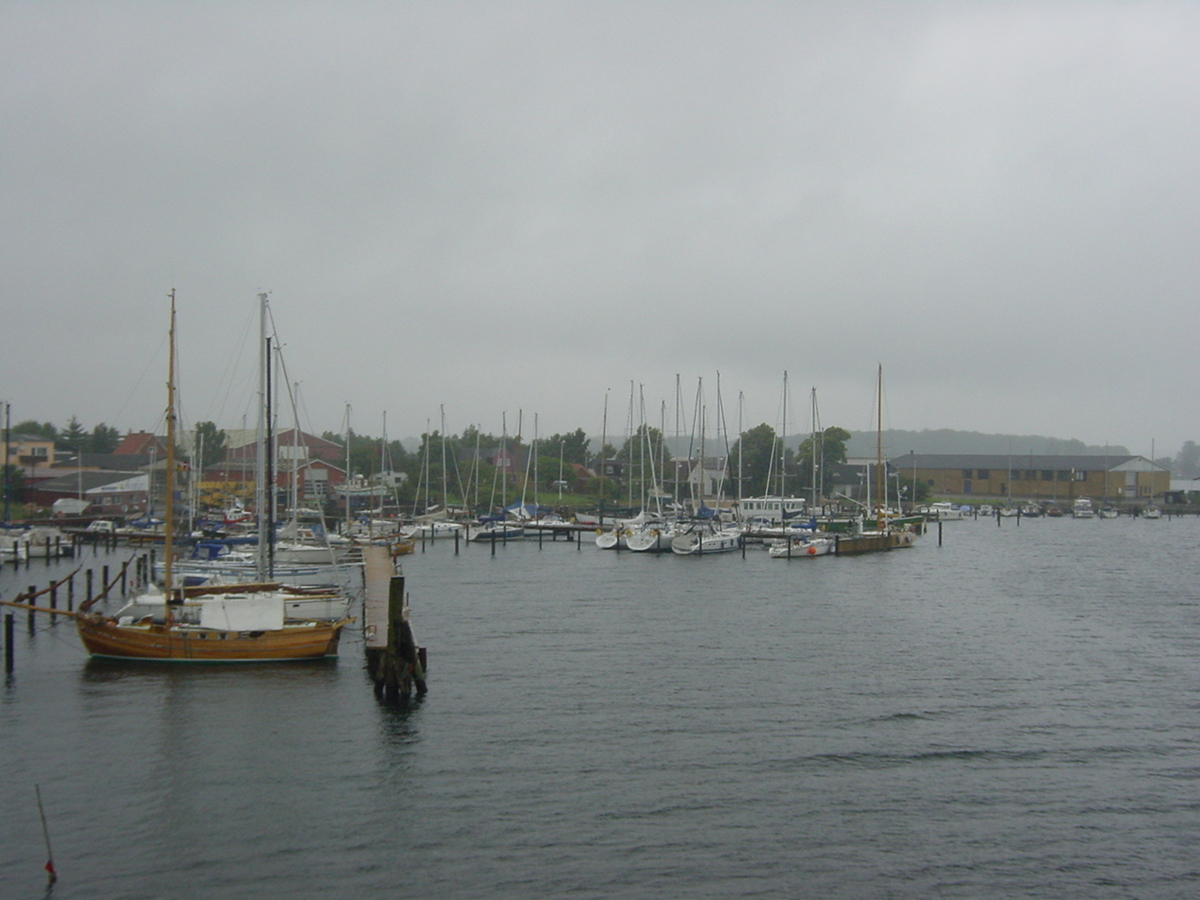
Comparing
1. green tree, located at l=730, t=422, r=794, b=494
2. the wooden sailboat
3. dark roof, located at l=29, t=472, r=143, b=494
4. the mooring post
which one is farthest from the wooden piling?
green tree, located at l=730, t=422, r=794, b=494

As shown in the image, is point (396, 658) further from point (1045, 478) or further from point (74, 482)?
point (1045, 478)

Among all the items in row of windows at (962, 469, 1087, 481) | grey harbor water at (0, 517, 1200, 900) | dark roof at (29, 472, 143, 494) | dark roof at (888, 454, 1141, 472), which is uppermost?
dark roof at (888, 454, 1141, 472)

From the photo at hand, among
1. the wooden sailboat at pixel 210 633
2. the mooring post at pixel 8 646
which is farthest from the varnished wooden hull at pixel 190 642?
the mooring post at pixel 8 646

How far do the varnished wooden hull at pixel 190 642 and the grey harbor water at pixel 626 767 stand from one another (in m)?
0.54

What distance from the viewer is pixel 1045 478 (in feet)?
583

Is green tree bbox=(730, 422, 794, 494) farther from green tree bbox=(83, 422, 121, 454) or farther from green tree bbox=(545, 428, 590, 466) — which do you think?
green tree bbox=(83, 422, 121, 454)

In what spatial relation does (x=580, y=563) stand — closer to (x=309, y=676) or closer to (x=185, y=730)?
(x=309, y=676)

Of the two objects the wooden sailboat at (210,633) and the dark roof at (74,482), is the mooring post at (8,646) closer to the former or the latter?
the wooden sailboat at (210,633)

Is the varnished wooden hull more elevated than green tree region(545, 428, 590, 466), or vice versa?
green tree region(545, 428, 590, 466)

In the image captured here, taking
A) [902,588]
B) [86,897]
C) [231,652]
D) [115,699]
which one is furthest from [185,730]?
[902,588]

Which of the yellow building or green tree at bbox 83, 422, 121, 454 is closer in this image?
green tree at bbox 83, 422, 121, 454

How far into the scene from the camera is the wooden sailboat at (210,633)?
108 feet

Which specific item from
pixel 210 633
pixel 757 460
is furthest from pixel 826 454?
pixel 210 633

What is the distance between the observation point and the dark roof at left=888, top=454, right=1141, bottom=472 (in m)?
178
